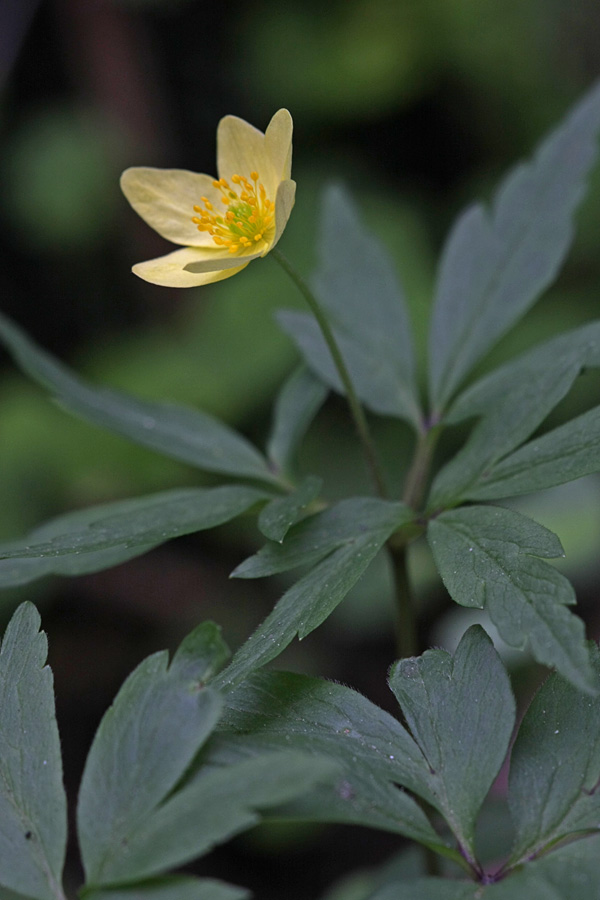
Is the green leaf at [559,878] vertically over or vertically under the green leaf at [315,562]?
under

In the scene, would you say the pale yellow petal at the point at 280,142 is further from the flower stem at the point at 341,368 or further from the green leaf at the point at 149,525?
the green leaf at the point at 149,525

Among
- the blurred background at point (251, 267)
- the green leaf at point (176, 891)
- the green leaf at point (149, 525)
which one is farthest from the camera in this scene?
the blurred background at point (251, 267)

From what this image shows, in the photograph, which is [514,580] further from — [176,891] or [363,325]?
[363,325]

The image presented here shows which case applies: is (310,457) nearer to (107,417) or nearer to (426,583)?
(426,583)

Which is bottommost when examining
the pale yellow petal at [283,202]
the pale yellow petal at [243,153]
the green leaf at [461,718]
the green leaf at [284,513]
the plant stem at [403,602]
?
the plant stem at [403,602]

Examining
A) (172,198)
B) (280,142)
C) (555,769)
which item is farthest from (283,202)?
(555,769)

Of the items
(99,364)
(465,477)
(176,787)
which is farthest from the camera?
(99,364)

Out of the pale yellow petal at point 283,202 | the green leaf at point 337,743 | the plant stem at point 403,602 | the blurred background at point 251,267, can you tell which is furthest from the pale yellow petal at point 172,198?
the blurred background at point 251,267

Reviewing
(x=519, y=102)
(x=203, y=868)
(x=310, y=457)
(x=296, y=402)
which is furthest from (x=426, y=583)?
(x=519, y=102)
